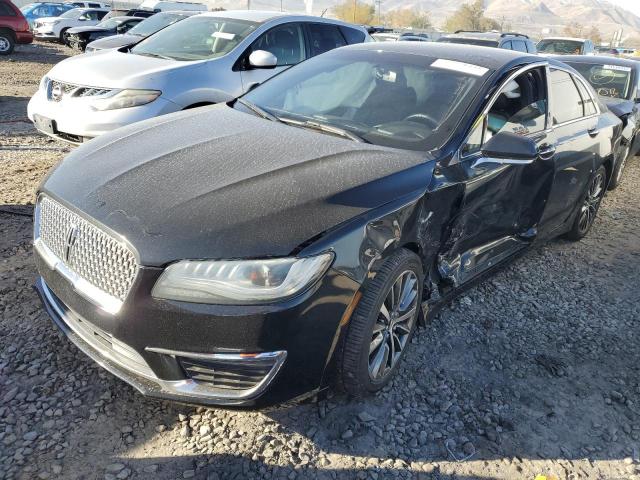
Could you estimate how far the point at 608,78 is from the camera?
25.0 ft

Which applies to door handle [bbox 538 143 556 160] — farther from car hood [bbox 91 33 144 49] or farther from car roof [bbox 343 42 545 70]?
car hood [bbox 91 33 144 49]

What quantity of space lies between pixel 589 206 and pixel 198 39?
443 centimetres

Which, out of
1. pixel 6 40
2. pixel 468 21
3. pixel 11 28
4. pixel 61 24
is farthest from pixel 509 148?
pixel 468 21

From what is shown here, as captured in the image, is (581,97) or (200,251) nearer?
(200,251)

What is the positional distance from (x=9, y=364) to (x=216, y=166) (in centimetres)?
140

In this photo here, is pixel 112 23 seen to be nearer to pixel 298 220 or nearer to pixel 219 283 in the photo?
pixel 298 220

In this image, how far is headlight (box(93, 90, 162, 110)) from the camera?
16.6 ft

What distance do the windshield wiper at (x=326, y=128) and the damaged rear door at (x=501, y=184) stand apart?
530mm

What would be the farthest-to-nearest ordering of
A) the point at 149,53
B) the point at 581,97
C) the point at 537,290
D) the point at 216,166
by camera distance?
the point at 149,53, the point at 581,97, the point at 537,290, the point at 216,166

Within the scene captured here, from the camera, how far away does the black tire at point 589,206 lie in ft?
15.8

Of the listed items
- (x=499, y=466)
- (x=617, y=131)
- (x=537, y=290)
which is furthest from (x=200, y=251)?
(x=617, y=131)

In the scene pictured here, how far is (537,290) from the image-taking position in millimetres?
4070

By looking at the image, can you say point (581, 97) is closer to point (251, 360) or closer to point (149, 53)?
point (251, 360)

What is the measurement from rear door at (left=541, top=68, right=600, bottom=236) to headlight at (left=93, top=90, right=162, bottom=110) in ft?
11.4
